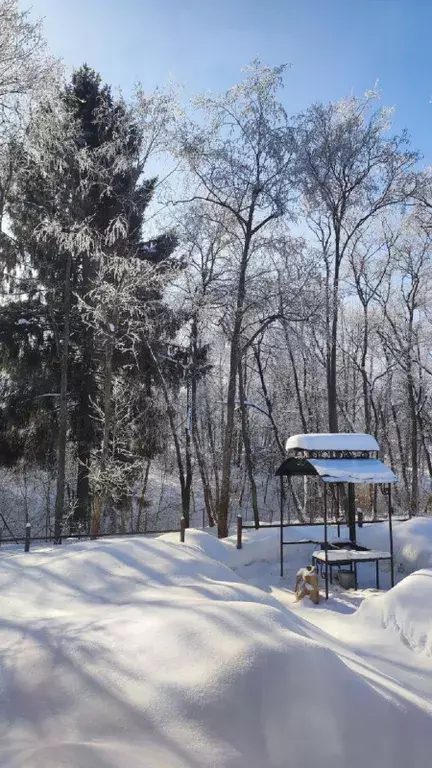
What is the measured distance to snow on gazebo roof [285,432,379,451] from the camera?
1109 centimetres

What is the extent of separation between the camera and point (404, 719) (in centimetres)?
369

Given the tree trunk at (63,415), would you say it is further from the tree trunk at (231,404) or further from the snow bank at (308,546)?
the tree trunk at (231,404)

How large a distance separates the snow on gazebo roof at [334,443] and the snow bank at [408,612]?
11.6ft

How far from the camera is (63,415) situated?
14.3 metres

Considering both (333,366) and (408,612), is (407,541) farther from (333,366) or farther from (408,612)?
(333,366)

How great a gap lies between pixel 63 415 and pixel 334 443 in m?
7.63

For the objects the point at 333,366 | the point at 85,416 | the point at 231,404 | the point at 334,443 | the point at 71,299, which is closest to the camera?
the point at 334,443

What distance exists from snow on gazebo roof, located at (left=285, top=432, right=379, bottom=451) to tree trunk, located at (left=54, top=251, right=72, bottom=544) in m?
6.65

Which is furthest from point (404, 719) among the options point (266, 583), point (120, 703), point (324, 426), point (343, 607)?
point (324, 426)

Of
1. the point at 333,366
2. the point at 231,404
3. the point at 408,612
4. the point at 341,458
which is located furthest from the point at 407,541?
the point at 333,366

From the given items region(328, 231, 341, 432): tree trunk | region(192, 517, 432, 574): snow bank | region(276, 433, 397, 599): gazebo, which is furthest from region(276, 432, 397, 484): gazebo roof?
region(328, 231, 341, 432): tree trunk

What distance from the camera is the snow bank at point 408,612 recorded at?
20.9 feet

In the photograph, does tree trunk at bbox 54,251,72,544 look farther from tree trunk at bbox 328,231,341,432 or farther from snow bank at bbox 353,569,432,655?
snow bank at bbox 353,569,432,655

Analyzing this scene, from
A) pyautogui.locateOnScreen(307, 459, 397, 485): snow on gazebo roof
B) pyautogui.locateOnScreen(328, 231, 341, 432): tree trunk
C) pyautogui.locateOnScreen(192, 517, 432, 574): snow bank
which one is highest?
pyautogui.locateOnScreen(328, 231, 341, 432): tree trunk
